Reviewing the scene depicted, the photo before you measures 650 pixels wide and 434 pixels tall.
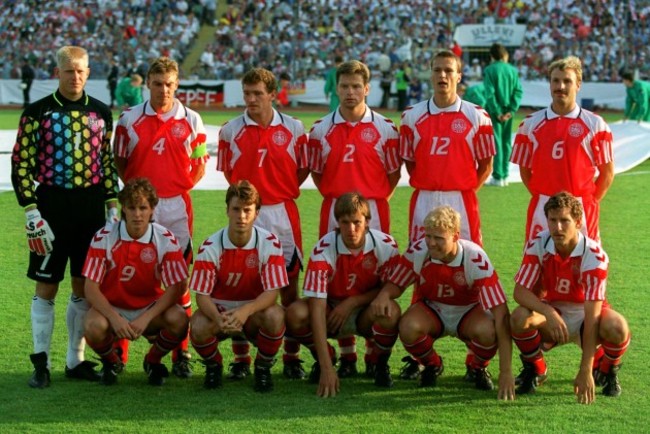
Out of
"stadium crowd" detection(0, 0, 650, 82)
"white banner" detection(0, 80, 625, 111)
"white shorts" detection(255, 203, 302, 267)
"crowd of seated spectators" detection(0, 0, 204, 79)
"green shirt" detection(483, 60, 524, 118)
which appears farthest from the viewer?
"crowd of seated spectators" detection(0, 0, 204, 79)

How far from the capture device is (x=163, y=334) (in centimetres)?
505

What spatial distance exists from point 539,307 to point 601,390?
1.84 feet

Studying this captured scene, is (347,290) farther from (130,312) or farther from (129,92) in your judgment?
(129,92)

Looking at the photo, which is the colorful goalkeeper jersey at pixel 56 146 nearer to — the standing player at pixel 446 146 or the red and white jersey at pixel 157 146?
the red and white jersey at pixel 157 146

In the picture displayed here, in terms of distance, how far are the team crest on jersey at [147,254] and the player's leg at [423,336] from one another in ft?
4.45

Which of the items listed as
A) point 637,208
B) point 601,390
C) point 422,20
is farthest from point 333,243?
point 422,20

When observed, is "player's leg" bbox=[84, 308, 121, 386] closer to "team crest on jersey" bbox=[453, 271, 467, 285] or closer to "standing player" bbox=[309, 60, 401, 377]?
"standing player" bbox=[309, 60, 401, 377]

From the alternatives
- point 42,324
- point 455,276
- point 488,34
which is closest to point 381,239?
point 455,276

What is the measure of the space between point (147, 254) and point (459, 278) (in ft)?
5.38

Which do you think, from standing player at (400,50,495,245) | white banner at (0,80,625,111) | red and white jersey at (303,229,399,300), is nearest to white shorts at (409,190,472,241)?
standing player at (400,50,495,245)

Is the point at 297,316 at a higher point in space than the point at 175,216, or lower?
lower

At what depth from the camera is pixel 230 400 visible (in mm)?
4828

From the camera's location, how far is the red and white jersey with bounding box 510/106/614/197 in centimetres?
561

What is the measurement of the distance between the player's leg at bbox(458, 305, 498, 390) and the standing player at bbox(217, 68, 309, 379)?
1.10m
